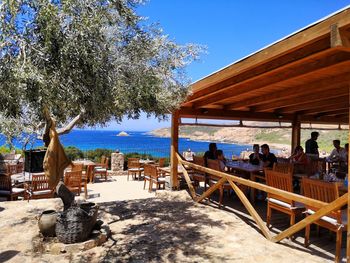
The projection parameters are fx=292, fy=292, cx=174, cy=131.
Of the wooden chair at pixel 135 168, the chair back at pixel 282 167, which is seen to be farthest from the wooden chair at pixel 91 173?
the chair back at pixel 282 167

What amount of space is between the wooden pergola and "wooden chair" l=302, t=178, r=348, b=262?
0.48 metres

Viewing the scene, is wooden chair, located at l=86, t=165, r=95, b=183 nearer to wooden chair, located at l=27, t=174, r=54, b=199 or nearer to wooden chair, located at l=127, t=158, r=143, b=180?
wooden chair, located at l=127, t=158, r=143, b=180

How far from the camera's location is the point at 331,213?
12.2ft

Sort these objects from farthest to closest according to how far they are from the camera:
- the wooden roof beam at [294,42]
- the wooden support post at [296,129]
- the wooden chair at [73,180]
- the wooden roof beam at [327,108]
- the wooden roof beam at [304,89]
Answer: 1. the wooden support post at [296,129]
2. the wooden roof beam at [327,108]
3. the wooden chair at [73,180]
4. the wooden roof beam at [304,89]
5. the wooden roof beam at [294,42]

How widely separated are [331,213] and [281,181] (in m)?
0.96

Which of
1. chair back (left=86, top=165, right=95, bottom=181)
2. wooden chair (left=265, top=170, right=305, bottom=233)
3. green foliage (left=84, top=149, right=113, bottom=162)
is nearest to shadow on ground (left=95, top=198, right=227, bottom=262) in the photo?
wooden chair (left=265, top=170, right=305, bottom=233)

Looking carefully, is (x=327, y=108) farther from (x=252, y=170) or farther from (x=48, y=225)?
(x=48, y=225)

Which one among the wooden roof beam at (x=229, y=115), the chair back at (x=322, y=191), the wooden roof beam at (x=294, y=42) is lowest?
the chair back at (x=322, y=191)

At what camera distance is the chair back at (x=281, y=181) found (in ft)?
14.5

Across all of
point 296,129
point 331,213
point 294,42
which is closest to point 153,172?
point 331,213

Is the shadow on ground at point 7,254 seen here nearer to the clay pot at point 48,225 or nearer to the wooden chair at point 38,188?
the clay pot at point 48,225

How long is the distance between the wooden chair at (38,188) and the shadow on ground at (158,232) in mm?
1409

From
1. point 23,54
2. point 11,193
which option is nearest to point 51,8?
point 23,54

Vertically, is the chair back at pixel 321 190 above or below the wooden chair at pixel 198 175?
above
